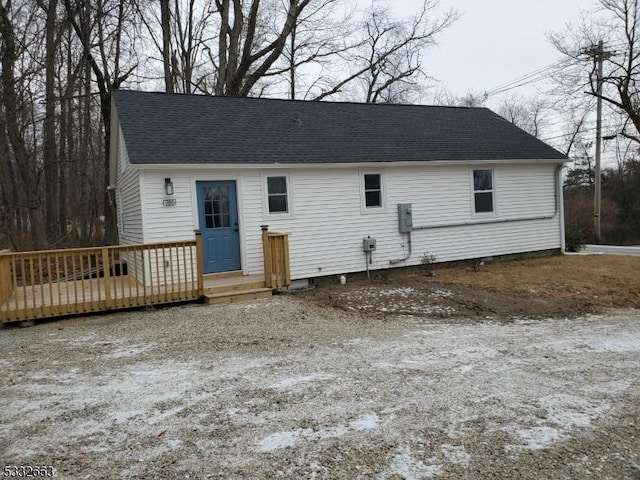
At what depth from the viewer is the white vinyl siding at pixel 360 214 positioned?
888cm

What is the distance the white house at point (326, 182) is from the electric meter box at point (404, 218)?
0.08 feet

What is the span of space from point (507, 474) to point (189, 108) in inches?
392

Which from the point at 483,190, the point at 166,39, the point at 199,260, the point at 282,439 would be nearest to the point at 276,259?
the point at 199,260

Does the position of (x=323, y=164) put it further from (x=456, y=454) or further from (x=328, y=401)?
(x=456, y=454)

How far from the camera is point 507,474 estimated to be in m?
2.71

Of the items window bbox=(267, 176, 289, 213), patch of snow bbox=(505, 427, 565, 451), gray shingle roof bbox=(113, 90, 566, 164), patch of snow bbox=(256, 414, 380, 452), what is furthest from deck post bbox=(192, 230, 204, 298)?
patch of snow bbox=(505, 427, 565, 451)

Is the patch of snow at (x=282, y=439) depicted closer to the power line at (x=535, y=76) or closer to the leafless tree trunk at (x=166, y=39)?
the leafless tree trunk at (x=166, y=39)

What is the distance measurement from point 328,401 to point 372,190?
23.7ft

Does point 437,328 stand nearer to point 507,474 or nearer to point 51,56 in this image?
point 507,474

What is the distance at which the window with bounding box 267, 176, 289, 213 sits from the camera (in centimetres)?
963

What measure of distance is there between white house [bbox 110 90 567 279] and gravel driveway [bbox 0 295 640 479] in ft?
10.4

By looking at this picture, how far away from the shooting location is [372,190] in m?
10.6

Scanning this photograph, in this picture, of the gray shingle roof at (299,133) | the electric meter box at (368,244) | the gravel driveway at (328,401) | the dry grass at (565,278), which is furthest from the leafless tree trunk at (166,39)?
the gravel driveway at (328,401)

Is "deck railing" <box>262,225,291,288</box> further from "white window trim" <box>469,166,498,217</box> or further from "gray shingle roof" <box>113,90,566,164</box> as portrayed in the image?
"white window trim" <box>469,166,498,217</box>
